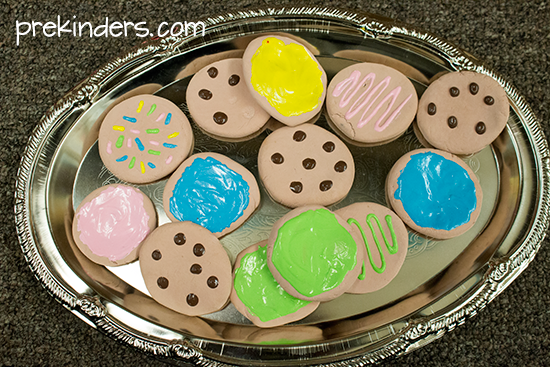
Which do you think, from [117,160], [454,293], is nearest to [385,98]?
[454,293]

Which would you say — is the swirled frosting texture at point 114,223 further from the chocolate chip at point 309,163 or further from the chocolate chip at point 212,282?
the chocolate chip at point 309,163

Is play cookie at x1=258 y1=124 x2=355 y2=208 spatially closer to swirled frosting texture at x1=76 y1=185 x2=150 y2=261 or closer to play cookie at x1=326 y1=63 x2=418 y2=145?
play cookie at x1=326 y1=63 x2=418 y2=145

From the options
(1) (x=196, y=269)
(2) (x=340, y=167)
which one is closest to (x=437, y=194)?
(2) (x=340, y=167)

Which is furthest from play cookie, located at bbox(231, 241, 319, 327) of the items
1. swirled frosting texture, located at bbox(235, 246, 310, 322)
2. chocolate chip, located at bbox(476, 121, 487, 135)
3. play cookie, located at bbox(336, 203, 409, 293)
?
chocolate chip, located at bbox(476, 121, 487, 135)

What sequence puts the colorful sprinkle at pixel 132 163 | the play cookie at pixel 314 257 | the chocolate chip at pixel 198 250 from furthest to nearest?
the colorful sprinkle at pixel 132 163 → the chocolate chip at pixel 198 250 → the play cookie at pixel 314 257

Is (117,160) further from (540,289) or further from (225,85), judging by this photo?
(540,289)

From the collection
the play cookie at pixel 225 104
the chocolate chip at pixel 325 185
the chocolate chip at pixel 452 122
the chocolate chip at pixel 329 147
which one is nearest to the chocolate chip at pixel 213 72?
the play cookie at pixel 225 104
